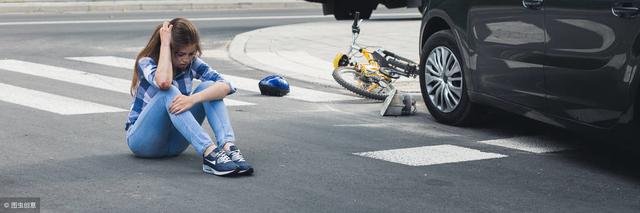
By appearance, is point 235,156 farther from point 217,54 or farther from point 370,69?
point 217,54

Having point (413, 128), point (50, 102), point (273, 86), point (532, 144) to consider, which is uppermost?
point (532, 144)

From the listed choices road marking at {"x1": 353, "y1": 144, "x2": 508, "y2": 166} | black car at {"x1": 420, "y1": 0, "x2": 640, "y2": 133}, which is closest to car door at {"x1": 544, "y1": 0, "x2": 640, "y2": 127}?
black car at {"x1": 420, "y1": 0, "x2": 640, "y2": 133}

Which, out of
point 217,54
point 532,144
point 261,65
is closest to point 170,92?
point 532,144

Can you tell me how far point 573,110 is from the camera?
698cm

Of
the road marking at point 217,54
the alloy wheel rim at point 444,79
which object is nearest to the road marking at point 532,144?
the alloy wheel rim at point 444,79

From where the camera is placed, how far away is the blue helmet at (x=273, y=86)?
423 inches

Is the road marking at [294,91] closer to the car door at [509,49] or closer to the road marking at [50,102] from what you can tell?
the road marking at [50,102]

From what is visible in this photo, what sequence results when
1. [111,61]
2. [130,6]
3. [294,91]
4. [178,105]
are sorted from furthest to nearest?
1. [130,6]
2. [111,61]
3. [294,91]
4. [178,105]

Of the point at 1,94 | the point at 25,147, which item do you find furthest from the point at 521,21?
the point at 1,94

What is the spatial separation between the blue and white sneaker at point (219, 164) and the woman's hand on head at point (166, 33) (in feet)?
2.13

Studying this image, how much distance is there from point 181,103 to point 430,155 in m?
1.59

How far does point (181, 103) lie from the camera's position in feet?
22.0

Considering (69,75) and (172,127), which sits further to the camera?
(69,75)

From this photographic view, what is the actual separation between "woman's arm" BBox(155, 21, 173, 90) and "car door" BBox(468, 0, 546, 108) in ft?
6.90
